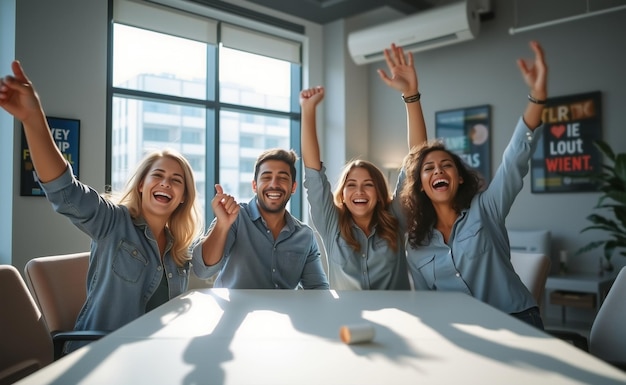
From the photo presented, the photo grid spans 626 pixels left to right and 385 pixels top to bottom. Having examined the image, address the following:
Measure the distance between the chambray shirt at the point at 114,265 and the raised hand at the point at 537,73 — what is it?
5.08 ft

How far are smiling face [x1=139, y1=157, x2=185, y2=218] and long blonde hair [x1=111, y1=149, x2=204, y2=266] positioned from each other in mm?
24

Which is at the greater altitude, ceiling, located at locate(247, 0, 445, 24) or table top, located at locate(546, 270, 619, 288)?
ceiling, located at locate(247, 0, 445, 24)

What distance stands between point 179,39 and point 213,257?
144 inches

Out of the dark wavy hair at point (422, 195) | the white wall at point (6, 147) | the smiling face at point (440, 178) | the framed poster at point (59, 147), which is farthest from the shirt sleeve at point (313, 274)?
the white wall at point (6, 147)

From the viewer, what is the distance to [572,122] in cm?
446

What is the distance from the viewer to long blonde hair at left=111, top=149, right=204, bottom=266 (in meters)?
1.92

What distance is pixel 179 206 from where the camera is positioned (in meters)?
2.03

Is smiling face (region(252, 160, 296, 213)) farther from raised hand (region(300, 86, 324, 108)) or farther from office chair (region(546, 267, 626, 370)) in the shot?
office chair (region(546, 267, 626, 370))

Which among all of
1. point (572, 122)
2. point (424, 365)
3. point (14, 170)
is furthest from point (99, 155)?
point (572, 122)

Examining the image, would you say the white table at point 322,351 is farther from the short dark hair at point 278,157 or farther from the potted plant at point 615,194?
the potted plant at point 615,194

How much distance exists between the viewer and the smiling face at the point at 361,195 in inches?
83.4

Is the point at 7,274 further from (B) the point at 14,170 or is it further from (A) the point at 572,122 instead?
(A) the point at 572,122

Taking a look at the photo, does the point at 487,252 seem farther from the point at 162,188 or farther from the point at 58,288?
the point at 58,288

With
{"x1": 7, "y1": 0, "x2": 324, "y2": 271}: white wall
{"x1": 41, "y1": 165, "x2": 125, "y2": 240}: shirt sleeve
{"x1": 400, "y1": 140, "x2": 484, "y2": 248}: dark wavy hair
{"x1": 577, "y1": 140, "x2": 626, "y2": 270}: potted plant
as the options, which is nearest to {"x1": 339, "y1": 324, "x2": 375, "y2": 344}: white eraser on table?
{"x1": 400, "y1": 140, "x2": 484, "y2": 248}: dark wavy hair
